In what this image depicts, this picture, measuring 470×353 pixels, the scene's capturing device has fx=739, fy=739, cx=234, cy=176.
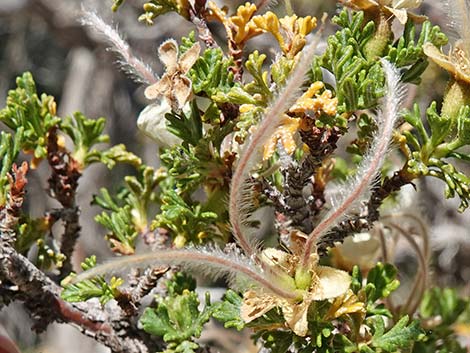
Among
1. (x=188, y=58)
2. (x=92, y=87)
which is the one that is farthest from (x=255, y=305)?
(x=92, y=87)

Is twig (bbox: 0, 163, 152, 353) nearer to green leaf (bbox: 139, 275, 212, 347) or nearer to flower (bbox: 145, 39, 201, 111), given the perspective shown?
green leaf (bbox: 139, 275, 212, 347)

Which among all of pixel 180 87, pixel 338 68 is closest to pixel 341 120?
pixel 338 68

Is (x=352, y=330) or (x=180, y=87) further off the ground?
(x=180, y=87)

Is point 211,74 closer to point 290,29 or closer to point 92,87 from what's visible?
point 290,29

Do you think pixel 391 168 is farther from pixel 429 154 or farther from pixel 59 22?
pixel 59 22

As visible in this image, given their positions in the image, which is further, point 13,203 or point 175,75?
point 13,203

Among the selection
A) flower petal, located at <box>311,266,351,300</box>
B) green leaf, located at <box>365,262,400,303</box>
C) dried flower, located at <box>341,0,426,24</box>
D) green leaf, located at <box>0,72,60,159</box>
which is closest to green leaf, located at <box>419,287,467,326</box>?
green leaf, located at <box>365,262,400,303</box>
